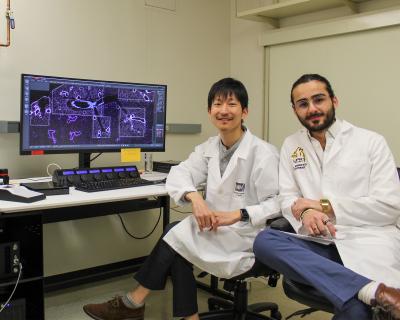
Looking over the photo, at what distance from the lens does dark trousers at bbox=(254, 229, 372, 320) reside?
1455 millimetres

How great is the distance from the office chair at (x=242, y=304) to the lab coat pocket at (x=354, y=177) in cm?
46

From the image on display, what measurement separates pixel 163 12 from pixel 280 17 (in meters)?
0.86

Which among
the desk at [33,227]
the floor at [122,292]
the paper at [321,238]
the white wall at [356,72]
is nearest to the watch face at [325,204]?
the paper at [321,238]

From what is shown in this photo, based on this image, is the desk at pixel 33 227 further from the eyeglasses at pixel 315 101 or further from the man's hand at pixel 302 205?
the eyeglasses at pixel 315 101

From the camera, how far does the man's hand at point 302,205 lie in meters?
1.82

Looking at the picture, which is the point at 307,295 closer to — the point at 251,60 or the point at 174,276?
the point at 174,276

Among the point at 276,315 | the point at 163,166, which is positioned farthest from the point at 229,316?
the point at 163,166

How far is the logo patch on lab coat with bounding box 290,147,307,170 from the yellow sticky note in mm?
991

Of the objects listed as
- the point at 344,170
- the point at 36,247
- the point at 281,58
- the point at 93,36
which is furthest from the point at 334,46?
the point at 36,247

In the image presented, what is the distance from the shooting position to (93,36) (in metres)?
2.87

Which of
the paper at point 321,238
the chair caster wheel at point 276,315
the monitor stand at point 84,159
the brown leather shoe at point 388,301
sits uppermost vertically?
the monitor stand at point 84,159

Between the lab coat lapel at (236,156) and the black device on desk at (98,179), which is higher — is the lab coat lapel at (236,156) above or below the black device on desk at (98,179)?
above

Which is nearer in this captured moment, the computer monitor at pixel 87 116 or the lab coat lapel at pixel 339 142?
the lab coat lapel at pixel 339 142

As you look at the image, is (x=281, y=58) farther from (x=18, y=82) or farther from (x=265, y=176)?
(x=18, y=82)
